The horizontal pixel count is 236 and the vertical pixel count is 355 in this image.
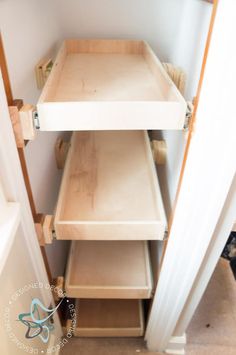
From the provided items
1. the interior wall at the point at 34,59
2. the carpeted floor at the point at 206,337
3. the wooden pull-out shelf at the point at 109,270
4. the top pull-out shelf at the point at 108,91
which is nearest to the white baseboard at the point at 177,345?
the carpeted floor at the point at 206,337

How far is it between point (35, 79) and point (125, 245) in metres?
0.79

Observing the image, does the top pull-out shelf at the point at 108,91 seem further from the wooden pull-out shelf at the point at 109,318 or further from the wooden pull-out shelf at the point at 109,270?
the wooden pull-out shelf at the point at 109,318

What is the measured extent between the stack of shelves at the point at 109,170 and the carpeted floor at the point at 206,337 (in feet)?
0.30

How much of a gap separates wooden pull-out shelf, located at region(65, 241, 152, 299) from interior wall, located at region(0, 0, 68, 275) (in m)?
0.11

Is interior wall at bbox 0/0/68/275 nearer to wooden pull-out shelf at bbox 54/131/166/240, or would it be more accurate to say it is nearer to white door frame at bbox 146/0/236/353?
wooden pull-out shelf at bbox 54/131/166/240

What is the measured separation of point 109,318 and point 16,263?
2.37 feet

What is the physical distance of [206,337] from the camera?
134cm

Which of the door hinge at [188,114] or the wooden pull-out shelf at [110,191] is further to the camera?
the wooden pull-out shelf at [110,191]

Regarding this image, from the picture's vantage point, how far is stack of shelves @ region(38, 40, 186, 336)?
2.14 feet

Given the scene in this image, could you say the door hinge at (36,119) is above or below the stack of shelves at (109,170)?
above

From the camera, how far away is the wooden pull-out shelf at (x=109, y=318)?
1.22 m

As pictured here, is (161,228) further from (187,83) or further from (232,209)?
(187,83)

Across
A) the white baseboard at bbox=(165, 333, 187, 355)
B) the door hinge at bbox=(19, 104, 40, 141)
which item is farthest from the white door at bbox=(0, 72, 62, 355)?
the white baseboard at bbox=(165, 333, 187, 355)

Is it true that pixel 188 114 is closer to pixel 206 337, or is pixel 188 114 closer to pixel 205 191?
pixel 205 191
